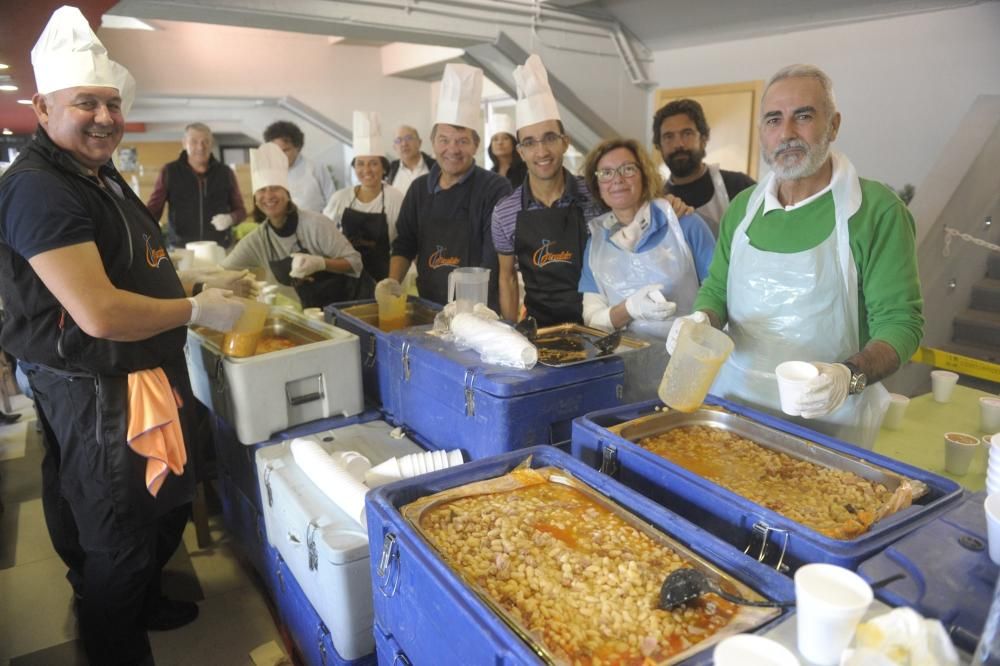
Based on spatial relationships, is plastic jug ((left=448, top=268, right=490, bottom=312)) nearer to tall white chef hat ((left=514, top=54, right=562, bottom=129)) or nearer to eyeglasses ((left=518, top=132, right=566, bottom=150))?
eyeglasses ((left=518, top=132, right=566, bottom=150))

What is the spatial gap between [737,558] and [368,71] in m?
8.06

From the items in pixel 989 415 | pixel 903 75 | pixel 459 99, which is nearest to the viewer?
pixel 989 415

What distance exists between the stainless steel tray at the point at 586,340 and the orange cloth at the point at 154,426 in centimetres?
100

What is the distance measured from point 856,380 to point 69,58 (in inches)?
77.7

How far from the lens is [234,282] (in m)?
2.36

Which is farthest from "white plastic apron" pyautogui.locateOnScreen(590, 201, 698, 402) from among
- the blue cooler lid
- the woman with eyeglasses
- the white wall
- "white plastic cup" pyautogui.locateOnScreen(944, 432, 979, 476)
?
the white wall

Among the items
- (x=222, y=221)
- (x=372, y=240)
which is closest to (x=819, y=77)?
(x=372, y=240)

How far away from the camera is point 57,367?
1576mm

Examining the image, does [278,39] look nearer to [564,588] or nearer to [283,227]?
[283,227]

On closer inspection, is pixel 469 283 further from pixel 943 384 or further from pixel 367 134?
pixel 367 134

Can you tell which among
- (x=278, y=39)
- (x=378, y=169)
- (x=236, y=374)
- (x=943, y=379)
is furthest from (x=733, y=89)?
(x=278, y=39)

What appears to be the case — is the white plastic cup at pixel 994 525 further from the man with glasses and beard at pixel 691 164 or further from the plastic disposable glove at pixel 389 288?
the man with glasses and beard at pixel 691 164

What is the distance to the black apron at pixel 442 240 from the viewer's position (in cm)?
261

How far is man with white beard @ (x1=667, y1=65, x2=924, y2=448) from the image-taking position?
1436mm
